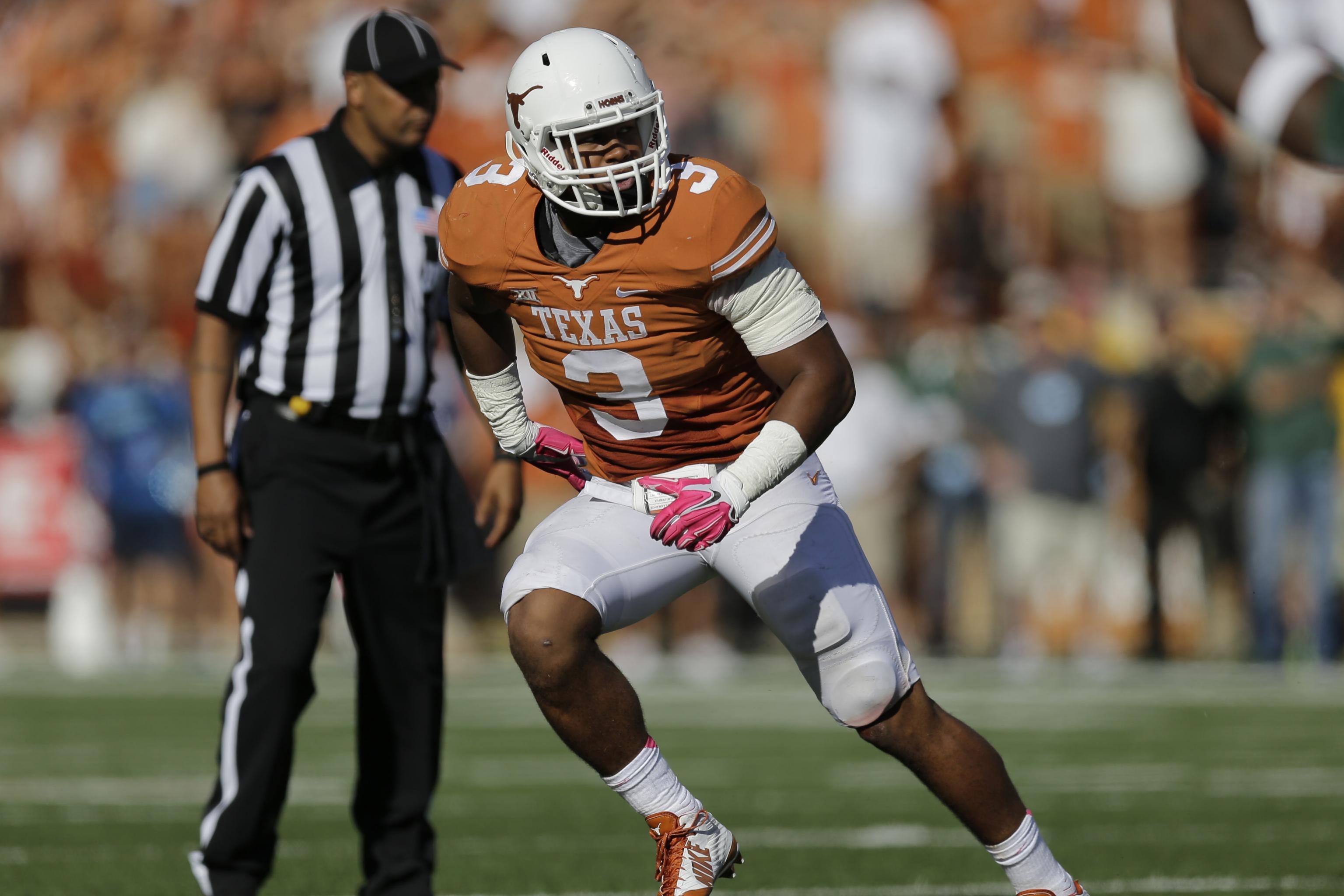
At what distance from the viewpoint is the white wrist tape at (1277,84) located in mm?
2918

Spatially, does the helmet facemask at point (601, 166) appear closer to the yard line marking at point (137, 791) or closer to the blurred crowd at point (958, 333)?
the yard line marking at point (137, 791)

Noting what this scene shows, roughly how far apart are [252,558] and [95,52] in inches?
513

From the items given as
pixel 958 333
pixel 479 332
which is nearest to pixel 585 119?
pixel 479 332

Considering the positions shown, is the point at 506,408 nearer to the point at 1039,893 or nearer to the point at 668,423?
the point at 668,423

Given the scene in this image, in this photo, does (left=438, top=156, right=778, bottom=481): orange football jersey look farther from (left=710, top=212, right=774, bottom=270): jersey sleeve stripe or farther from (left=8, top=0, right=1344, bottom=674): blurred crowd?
(left=8, top=0, right=1344, bottom=674): blurred crowd

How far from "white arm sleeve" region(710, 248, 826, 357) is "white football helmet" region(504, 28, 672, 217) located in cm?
23

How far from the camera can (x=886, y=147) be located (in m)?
Answer: 12.7

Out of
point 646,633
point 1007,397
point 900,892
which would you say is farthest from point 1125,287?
point 900,892

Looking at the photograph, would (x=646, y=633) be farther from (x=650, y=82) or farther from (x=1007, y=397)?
(x=650, y=82)

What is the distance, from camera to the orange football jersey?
383 cm

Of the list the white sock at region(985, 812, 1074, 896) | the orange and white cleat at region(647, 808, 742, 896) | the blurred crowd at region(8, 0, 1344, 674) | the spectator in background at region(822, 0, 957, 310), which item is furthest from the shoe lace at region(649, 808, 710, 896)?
the spectator in background at region(822, 0, 957, 310)

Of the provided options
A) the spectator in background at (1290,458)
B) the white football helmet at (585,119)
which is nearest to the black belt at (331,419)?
the white football helmet at (585,119)

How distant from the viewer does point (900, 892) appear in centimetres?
481

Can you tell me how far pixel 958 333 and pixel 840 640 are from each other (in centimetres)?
824
